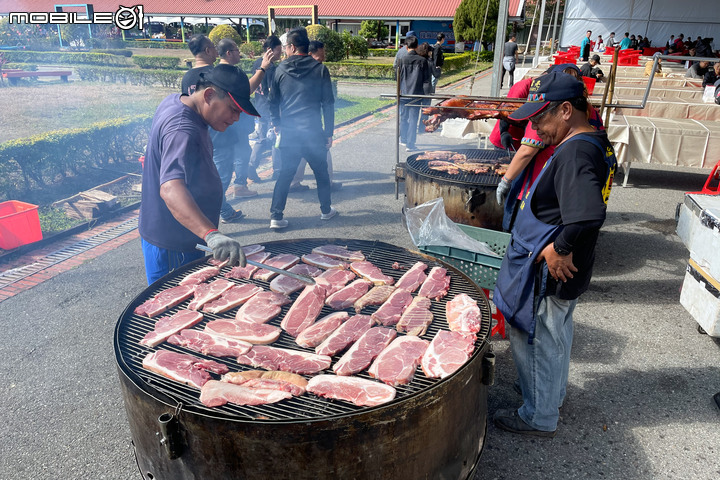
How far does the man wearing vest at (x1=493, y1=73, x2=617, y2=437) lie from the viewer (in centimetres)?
262

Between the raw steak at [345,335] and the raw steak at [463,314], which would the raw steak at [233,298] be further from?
the raw steak at [463,314]

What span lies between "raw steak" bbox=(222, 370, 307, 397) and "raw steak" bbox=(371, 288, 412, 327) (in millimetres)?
769

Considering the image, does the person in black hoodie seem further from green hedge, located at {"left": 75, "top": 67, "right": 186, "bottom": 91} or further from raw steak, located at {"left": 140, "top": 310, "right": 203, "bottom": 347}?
green hedge, located at {"left": 75, "top": 67, "right": 186, "bottom": 91}

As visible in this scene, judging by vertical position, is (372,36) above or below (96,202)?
above

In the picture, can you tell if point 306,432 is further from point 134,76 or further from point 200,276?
point 134,76

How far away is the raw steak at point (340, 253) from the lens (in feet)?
12.7

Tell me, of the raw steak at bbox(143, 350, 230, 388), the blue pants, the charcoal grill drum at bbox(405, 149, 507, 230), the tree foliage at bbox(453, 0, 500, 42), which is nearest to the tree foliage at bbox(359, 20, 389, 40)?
the tree foliage at bbox(453, 0, 500, 42)

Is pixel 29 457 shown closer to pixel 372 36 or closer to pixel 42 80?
pixel 42 80

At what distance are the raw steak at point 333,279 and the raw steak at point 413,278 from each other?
0.38 meters

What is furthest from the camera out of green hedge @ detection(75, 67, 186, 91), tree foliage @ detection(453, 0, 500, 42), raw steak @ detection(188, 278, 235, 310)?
tree foliage @ detection(453, 0, 500, 42)

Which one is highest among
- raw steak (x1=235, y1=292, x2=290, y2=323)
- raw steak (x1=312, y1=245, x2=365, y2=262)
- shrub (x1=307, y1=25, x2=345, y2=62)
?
shrub (x1=307, y1=25, x2=345, y2=62)

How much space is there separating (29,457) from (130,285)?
2468mm

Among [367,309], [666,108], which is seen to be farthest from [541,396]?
[666,108]

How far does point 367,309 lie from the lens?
3297 mm
